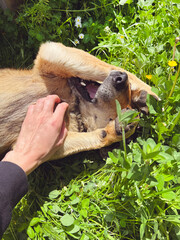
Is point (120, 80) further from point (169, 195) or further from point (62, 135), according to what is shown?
point (169, 195)

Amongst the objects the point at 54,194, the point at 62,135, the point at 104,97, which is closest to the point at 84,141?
the point at 62,135

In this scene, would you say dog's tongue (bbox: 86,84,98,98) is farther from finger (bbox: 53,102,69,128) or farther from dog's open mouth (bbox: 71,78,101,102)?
finger (bbox: 53,102,69,128)

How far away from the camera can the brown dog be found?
2629mm

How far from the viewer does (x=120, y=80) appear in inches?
100

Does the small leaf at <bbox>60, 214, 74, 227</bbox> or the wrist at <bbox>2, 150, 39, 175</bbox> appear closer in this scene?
the wrist at <bbox>2, 150, 39, 175</bbox>

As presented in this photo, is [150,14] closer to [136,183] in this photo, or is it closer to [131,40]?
[131,40]

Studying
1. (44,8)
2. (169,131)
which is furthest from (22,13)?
(169,131)

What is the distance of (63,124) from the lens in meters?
2.75

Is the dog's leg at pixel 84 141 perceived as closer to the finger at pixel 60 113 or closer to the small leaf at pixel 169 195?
the finger at pixel 60 113

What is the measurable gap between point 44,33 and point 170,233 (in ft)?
8.49

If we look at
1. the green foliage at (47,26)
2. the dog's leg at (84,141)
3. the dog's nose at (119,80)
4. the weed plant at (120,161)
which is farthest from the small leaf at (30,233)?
the green foliage at (47,26)

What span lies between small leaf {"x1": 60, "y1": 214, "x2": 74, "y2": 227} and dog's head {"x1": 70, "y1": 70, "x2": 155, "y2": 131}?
0.89 m

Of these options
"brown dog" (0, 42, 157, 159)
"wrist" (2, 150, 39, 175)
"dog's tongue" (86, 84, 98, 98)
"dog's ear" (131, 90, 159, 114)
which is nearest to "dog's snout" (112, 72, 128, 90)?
"brown dog" (0, 42, 157, 159)

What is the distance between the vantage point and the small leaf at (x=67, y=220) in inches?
97.3
